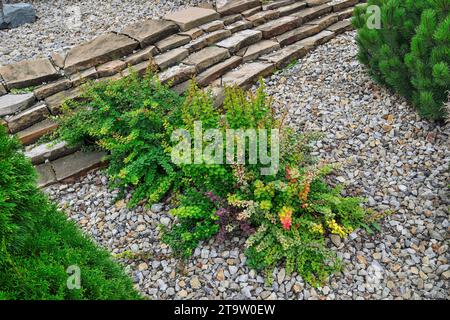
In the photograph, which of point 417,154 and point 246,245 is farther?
point 417,154

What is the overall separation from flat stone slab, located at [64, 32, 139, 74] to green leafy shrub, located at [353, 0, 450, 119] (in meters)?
2.46

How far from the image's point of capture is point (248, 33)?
16.5 ft

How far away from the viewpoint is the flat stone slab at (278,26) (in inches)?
200

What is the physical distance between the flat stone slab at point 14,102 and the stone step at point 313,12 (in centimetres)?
330

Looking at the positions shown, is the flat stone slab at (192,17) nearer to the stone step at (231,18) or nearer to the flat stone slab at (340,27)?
the stone step at (231,18)

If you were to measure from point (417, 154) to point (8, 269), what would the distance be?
120 inches

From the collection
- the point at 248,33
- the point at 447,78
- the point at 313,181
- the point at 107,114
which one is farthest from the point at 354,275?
the point at 248,33

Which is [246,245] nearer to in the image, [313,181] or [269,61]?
[313,181]

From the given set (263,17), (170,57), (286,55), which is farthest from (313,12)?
(170,57)

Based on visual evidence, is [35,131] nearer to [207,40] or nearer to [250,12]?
[207,40]

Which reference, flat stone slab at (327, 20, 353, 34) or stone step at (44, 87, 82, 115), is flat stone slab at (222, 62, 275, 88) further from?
stone step at (44, 87, 82, 115)

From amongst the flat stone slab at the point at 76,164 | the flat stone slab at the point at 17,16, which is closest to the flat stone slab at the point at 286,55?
the flat stone slab at the point at 76,164

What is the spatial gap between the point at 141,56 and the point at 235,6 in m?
1.48

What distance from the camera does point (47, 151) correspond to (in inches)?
149
